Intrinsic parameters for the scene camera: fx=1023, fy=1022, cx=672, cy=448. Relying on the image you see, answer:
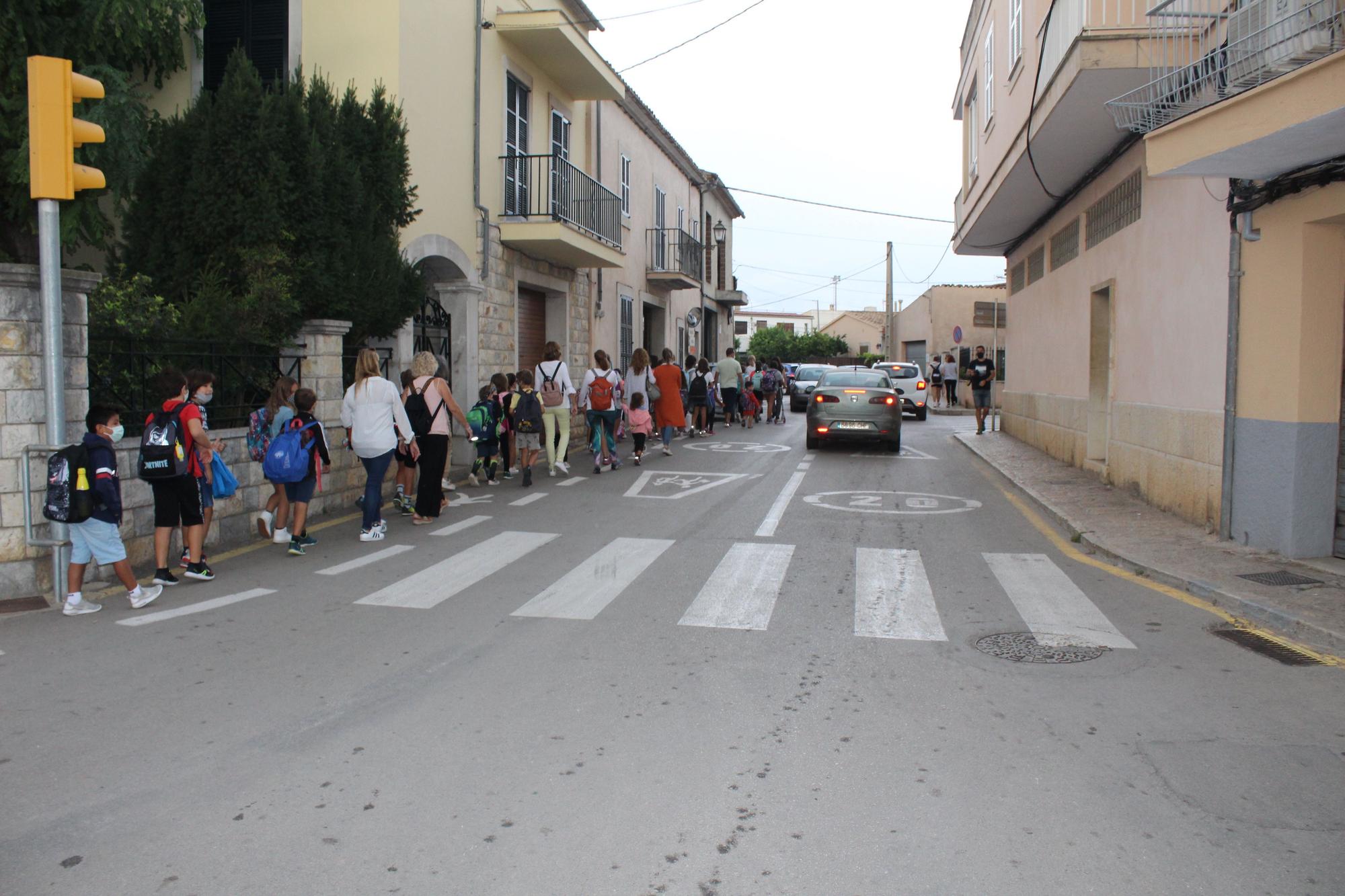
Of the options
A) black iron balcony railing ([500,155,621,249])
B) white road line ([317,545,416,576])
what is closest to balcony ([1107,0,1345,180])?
white road line ([317,545,416,576])

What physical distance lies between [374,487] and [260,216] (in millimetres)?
3280

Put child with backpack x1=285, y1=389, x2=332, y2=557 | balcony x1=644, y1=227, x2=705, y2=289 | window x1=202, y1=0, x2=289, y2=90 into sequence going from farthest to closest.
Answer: balcony x1=644, y1=227, x2=705, y2=289 < window x1=202, y1=0, x2=289, y2=90 < child with backpack x1=285, y1=389, x2=332, y2=557

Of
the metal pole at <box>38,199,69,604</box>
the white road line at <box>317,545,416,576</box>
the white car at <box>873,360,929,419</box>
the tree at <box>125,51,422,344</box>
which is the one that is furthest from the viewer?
the white car at <box>873,360,929,419</box>

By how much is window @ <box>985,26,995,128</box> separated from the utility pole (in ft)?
112

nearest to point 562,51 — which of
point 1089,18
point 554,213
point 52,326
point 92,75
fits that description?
point 554,213

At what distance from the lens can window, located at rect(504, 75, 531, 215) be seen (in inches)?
648

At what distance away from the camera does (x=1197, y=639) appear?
20.0 ft

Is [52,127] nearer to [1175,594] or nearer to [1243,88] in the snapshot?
[1175,594]

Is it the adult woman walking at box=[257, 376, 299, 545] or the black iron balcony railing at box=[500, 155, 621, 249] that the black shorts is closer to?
the adult woman walking at box=[257, 376, 299, 545]

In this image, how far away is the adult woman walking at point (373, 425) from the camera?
9.23 m

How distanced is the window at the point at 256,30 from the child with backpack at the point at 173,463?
23.8ft

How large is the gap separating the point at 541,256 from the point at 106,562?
12032 millimetres

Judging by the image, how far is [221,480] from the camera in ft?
26.4

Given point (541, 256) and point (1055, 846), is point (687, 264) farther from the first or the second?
point (1055, 846)
